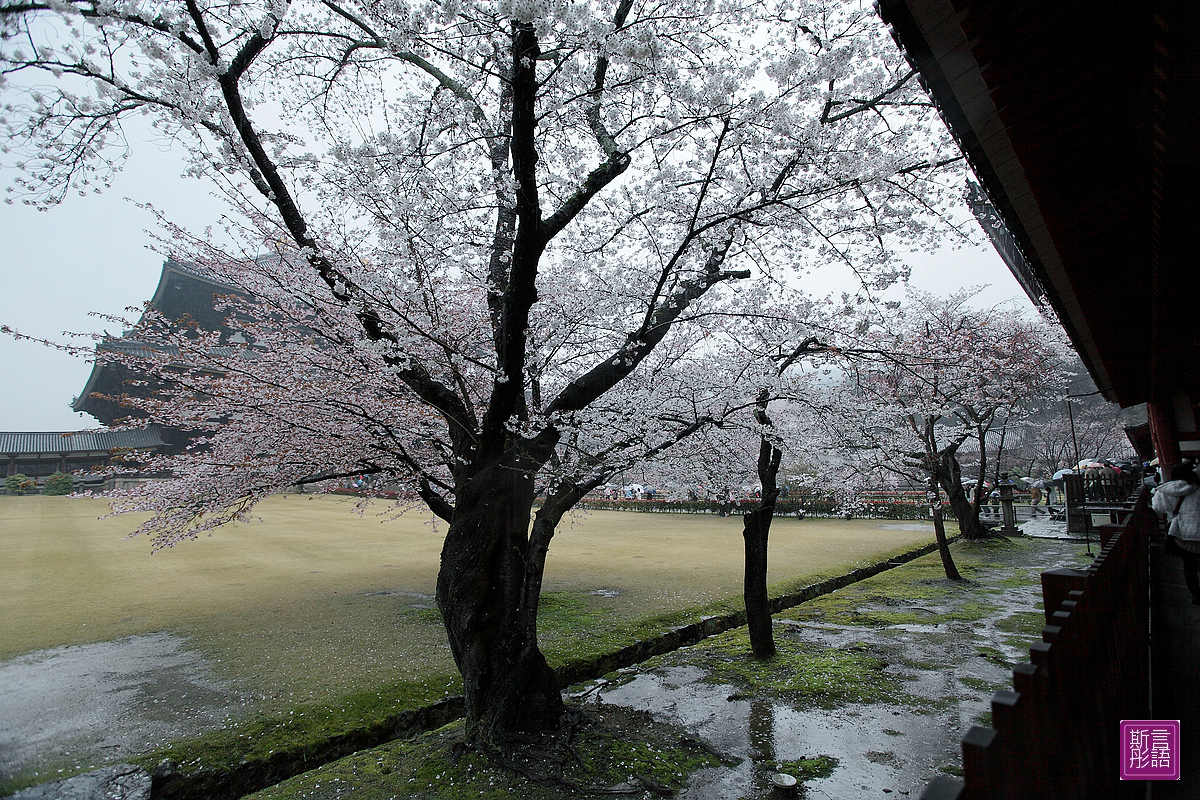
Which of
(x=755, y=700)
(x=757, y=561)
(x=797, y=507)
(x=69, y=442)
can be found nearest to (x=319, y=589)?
(x=757, y=561)

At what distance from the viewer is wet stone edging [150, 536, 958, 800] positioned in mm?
3854

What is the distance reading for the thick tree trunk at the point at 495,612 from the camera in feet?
13.8

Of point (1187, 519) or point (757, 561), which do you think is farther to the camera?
point (757, 561)

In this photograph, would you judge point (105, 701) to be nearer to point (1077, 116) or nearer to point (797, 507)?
point (1077, 116)

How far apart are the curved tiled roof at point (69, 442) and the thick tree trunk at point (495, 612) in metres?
26.6

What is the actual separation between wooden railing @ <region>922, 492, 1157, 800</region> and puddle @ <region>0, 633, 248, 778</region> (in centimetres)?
519

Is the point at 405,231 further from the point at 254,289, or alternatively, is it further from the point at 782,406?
the point at 782,406

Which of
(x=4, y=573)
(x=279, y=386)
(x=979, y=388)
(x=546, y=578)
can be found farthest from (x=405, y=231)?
(x=979, y=388)

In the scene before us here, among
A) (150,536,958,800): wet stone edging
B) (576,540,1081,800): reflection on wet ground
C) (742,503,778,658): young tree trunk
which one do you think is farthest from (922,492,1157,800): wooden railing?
(150,536,958,800): wet stone edging

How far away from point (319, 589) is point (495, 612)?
24.0 ft

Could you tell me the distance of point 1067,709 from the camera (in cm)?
140

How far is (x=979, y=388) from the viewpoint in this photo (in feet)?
46.0

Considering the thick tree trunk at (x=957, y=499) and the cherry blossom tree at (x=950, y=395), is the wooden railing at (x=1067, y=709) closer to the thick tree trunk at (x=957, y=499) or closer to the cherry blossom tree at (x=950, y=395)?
the cherry blossom tree at (x=950, y=395)

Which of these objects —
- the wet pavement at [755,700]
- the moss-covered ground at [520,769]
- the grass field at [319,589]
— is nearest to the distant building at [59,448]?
the grass field at [319,589]
